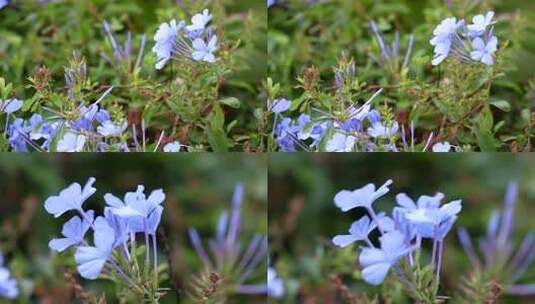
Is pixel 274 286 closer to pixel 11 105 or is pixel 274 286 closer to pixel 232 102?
pixel 232 102

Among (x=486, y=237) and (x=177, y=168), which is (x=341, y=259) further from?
(x=177, y=168)

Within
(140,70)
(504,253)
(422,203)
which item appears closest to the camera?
(422,203)

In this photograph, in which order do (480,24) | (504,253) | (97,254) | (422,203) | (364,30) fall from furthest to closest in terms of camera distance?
(364,30)
(504,253)
(480,24)
(422,203)
(97,254)

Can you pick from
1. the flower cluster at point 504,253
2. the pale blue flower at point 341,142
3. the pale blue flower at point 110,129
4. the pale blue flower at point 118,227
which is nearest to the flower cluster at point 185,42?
the pale blue flower at point 110,129

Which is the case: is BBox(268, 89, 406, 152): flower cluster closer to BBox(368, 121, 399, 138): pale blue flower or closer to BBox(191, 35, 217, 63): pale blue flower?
BBox(368, 121, 399, 138): pale blue flower

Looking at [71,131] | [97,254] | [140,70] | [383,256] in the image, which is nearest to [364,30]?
[140,70]

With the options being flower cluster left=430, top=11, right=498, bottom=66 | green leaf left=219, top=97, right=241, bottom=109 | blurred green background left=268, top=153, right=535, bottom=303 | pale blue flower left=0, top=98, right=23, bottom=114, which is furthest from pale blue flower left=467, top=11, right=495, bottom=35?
pale blue flower left=0, top=98, right=23, bottom=114
